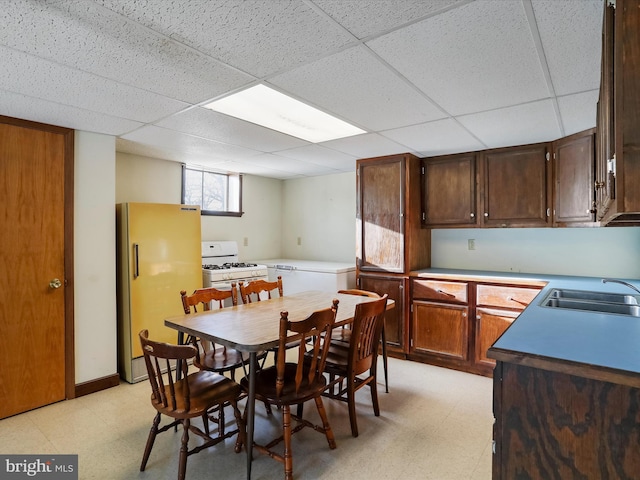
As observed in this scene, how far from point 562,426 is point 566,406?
0.24 ft

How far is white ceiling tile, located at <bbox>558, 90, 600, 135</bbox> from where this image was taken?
219 centimetres

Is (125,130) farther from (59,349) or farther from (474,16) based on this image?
(474,16)

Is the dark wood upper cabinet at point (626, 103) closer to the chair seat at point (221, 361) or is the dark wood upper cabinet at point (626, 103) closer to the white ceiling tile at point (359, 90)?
the white ceiling tile at point (359, 90)

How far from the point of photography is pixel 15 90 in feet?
6.88

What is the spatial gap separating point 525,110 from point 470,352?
2.16 metres

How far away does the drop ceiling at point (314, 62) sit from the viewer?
4.61 feet

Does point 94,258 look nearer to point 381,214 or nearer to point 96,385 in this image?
point 96,385

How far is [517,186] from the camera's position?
11.1ft

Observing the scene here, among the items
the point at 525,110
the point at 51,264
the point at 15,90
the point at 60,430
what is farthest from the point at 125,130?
the point at 525,110

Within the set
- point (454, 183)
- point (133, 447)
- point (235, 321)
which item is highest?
point (454, 183)

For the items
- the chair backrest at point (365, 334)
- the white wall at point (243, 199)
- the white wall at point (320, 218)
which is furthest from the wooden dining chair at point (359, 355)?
the white wall at point (243, 199)

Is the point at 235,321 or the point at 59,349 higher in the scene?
the point at 235,321

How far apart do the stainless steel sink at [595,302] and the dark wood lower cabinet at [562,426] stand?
3.30 feet

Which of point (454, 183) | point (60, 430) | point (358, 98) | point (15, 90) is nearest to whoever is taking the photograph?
point (15, 90)
